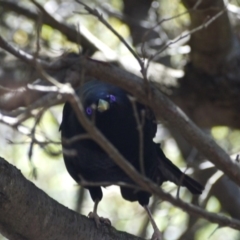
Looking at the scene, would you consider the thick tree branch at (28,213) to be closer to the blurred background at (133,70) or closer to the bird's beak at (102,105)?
the bird's beak at (102,105)

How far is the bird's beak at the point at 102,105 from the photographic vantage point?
149 inches

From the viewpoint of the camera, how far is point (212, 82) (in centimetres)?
512

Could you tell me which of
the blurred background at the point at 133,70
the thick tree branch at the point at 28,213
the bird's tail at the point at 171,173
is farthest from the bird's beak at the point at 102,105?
the blurred background at the point at 133,70

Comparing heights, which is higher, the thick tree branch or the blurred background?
the blurred background

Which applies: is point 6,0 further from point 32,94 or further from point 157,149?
point 157,149

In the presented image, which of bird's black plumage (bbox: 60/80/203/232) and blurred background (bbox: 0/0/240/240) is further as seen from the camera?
blurred background (bbox: 0/0/240/240)

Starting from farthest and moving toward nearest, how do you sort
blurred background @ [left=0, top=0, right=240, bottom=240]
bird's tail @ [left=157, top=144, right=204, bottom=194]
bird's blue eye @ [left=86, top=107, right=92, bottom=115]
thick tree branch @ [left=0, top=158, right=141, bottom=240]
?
1. blurred background @ [left=0, top=0, right=240, bottom=240]
2. bird's tail @ [left=157, top=144, right=204, bottom=194]
3. bird's blue eye @ [left=86, top=107, right=92, bottom=115]
4. thick tree branch @ [left=0, top=158, right=141, bottom=240]

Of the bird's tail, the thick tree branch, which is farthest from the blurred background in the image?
the thick tree branch

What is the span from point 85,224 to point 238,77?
7.81 ft

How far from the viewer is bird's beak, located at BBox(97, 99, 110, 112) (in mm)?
3789

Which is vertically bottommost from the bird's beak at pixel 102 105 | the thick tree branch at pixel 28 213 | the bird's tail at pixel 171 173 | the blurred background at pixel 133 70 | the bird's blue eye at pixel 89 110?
the thick tree branch at pixel 28 213

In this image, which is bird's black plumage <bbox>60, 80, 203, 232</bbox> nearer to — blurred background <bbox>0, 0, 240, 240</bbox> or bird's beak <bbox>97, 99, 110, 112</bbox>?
bird's beak <bbox>97, 99, 110, 112</bbox>

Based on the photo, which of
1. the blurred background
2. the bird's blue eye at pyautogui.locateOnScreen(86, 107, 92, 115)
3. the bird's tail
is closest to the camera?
the bird's blue eye at pyautogui.locateOnScreen(86, 107, 92, 115)

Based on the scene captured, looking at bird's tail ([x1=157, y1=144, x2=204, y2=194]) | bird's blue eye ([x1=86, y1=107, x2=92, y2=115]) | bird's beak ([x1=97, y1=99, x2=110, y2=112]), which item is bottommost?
bird's blue eye ([x1=86, y1=107, x2=92, y2=115])
